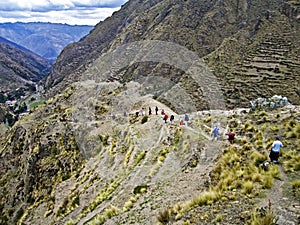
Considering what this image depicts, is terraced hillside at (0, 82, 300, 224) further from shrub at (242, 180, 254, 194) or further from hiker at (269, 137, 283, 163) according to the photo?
hiker at (269, 137, 283, 163)

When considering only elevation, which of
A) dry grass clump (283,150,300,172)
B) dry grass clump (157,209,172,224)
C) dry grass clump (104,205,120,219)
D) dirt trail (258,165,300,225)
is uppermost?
dry grass clump (283,150,300,172)

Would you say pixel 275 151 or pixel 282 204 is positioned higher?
pixel 275 151

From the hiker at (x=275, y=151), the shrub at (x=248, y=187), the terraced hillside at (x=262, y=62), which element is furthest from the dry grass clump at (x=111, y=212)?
the terraced hillside at (x=262, y=62)

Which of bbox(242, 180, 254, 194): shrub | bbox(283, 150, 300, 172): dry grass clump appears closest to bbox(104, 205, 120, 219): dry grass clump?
bbox(242, 180, 254, 194): shrub

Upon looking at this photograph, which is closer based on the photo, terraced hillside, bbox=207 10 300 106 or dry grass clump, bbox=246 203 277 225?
dry grass clump, bbox=246 203 277 225

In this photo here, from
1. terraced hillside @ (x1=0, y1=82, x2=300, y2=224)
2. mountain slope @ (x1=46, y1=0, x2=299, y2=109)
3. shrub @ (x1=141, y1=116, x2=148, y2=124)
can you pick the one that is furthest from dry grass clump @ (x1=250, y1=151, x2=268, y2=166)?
mountain slope @ (x1=46, y1=0, x2=299, y2=109)

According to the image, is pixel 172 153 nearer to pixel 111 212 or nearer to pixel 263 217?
pixel 111 212

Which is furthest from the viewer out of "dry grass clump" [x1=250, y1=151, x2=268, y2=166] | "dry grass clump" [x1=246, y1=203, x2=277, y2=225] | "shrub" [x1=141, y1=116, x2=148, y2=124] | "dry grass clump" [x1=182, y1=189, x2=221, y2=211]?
"shrub" [x1=141, y1=116, x2=148, y2=124]

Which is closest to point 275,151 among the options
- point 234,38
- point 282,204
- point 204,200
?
point 282,204

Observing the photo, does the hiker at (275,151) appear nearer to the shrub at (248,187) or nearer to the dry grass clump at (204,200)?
the shrub at (248,187)

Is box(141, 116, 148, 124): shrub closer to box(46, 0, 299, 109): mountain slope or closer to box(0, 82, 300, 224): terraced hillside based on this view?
box(0, 82, 300, 224): terraced hillside

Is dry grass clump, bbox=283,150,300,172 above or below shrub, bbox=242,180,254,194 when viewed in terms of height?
above

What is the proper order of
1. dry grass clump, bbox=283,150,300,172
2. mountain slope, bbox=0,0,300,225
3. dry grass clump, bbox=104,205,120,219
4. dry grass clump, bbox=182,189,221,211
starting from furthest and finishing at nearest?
dry grass clump, bbox=104,205,120,219
dry grass clump, bbox=283,150,300,172
mountain slope, bbox=0,0,300,225
dry grass clump, bbox=182,189,221,211

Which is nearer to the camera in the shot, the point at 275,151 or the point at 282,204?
the point at 282,204
